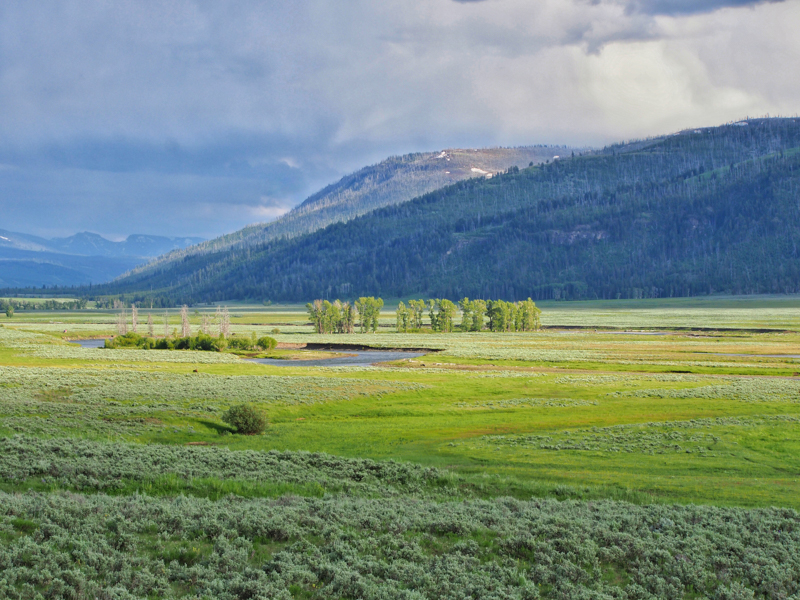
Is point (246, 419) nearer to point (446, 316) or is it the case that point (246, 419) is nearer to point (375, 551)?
point (375, 551)

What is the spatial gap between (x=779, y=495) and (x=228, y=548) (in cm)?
1804

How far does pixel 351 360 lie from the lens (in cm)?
8631

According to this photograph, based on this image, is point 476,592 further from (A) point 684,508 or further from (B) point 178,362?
(B) point 178,362

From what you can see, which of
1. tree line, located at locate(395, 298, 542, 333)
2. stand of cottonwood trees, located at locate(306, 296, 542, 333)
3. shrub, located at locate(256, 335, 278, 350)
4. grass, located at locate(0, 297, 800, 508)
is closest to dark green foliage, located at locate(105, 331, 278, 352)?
shrub, located at locate(256, 335, 278, 350)

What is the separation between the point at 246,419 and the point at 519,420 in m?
16.0

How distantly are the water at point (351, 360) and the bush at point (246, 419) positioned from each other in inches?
1720

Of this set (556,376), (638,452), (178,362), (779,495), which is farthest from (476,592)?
(178,362)

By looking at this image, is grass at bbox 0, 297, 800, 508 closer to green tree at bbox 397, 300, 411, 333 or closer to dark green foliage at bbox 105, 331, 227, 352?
dark green foliage at bbox 105, 331, 227, 352

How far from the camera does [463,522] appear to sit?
15312 millimetres

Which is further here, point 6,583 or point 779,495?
point 779,495

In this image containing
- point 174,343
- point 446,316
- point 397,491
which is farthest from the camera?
point 446,316

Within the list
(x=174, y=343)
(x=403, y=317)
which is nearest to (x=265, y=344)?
(x=174, y=343)

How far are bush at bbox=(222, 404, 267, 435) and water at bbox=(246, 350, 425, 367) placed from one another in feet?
143

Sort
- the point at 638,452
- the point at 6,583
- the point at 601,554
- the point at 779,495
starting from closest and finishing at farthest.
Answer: the point at 6,583, the point at 601,554, the point at 779,495, the point at 638,452
